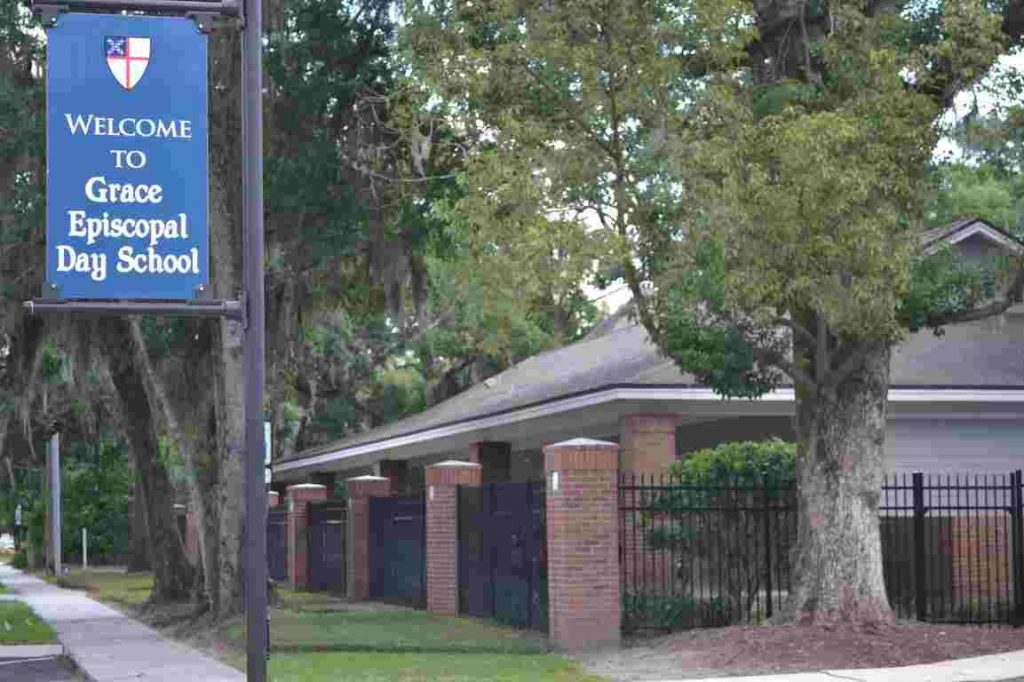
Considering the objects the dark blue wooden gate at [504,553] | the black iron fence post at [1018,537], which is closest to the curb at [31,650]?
the dark blue wooden gate at [504,553]

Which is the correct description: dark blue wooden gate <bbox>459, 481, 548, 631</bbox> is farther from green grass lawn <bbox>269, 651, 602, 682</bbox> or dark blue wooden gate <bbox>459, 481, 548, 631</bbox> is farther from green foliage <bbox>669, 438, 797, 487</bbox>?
green grass lawn <bbox>269, 651, 602, 682</bbox>

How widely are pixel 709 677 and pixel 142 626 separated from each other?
14463 mm

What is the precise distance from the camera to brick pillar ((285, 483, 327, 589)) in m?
37.1

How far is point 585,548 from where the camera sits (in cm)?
1994

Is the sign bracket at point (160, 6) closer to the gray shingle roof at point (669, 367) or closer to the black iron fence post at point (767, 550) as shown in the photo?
the black iron fence post at point (767, 550)

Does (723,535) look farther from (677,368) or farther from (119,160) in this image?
(119,160)

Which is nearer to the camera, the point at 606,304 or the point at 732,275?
the point at 732,275

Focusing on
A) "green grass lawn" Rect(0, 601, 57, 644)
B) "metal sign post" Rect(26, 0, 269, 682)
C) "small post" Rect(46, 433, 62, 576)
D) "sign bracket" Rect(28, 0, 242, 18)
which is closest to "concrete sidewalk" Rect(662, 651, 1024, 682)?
"metal sign post" Rect(26, 0, 269, 682)

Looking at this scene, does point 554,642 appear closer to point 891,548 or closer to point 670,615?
point 670,615

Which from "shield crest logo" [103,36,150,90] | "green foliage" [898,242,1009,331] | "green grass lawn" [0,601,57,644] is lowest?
"green grass lawn" [0,601,57,644]

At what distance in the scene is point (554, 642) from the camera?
20000 mm

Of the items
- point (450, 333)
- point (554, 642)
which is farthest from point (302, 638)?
point (450, 333)

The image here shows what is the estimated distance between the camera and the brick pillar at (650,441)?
2559 cm

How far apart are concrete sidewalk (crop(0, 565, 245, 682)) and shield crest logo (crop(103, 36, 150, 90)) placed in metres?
8.68
